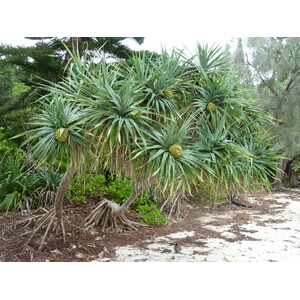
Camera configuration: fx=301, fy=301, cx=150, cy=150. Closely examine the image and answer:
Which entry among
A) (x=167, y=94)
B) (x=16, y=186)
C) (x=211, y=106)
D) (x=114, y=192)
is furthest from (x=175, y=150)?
(x=16, y=186)

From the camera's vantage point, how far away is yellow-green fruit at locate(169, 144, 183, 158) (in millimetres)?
1879

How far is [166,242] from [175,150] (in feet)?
5.60

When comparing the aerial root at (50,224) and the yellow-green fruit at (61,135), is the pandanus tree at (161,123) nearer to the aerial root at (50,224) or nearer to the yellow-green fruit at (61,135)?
the yellow-green fruit at (61,135)

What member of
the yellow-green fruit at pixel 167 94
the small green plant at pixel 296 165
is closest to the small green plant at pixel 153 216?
the yellow-green fruit at pixel 167 94

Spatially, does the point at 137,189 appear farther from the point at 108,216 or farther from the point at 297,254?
the point at 297,254

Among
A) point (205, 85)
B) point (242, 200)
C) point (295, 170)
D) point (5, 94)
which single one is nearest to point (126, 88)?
point (205, 85)

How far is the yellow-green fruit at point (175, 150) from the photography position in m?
1.88

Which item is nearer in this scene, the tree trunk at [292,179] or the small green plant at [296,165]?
the small green plant at [296,165]

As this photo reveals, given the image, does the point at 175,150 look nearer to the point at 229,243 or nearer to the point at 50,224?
the point at 50,224

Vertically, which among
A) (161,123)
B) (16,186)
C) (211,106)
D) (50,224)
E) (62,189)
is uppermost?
(211,106)

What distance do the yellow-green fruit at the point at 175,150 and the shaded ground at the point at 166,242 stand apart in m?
1.32

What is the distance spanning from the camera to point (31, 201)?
3893mm

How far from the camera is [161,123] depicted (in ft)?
7.32

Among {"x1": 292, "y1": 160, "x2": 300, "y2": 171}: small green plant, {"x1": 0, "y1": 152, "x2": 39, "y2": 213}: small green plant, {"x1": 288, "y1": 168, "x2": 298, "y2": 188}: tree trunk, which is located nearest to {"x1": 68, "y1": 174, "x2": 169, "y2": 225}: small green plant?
{"x1": 0, "y1": 152, "x2": 39, "y2": 213}: small green plant
